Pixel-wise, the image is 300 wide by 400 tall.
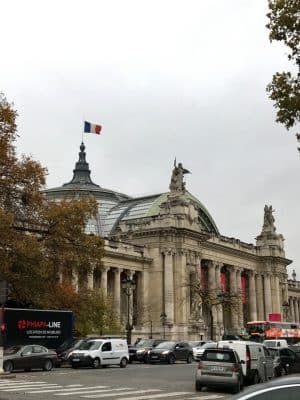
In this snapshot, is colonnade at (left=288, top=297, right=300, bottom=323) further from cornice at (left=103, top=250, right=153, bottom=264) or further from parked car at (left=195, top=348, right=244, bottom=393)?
parked car at (left=195, top=348, right=244, bottom=393)

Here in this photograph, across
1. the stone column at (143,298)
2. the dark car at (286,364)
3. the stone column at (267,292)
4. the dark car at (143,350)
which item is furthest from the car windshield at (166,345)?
the stone column at (267,292)

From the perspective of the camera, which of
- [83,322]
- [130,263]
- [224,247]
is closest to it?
[83,322]

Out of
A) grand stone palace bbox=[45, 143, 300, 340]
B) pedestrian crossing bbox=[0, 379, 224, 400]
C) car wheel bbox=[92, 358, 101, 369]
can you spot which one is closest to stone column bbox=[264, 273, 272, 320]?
grand stone palace bbox=[45, 143, 300, 340]

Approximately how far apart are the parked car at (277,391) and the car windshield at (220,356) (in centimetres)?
1701

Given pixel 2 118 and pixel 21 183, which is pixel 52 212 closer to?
pixel 21 183

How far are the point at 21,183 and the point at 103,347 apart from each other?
38.9 feet

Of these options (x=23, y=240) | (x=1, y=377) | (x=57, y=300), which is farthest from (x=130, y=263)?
(x=1, y=377)

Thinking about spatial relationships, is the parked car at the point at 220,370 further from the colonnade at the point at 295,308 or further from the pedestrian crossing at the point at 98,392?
the colonnade at the point at 295,308

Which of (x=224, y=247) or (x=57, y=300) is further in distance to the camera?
(x=224, y=247)

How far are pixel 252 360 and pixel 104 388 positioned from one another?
242 inches

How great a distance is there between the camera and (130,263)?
82562 millimetres

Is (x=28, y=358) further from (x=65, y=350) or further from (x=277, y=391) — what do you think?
(x=277, y=391)

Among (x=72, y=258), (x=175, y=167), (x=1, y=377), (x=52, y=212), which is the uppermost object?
(x=175, y=167)

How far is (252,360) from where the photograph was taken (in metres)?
24.8
